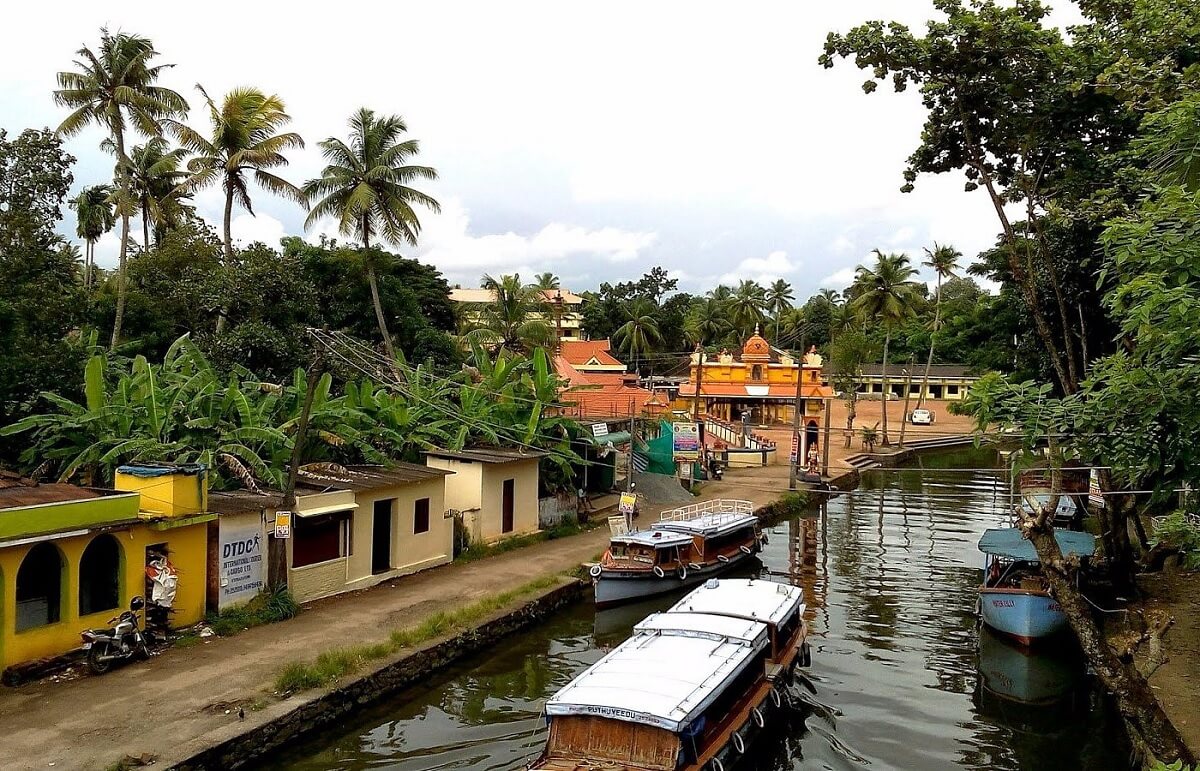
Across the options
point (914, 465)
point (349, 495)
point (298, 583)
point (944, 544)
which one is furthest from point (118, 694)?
point (914, 465)

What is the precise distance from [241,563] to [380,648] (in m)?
3.56

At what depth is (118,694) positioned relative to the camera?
1268 cm

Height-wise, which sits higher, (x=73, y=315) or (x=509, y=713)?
(x=73, y=315)

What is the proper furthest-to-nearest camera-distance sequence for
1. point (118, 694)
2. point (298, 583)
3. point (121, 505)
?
point (298, 583)
point (121, 505)
point (118, 694)

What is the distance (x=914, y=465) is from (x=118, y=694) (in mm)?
47059

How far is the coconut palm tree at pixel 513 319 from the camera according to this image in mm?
38688

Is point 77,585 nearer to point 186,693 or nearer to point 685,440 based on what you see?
point 186,693

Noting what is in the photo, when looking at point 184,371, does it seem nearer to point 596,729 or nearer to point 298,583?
point 298,583

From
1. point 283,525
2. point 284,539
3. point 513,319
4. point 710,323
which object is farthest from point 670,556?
point 710,323

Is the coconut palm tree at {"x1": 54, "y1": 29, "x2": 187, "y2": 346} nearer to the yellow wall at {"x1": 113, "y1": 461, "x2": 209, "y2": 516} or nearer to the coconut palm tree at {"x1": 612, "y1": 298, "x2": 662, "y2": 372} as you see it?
the yellow wall at {"x1": 113, "y1": 461, "x2": 209, "y2": 516}

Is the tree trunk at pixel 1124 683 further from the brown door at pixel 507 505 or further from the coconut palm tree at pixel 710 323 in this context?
the coconut palm tree at pixel 710 323

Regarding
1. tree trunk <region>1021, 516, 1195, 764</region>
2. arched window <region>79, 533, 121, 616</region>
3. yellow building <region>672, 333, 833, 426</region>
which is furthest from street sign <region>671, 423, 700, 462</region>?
yellow building <region>672, 333, 833, 426</region>

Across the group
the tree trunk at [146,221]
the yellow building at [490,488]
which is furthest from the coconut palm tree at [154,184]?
the yellow building at [490,488]

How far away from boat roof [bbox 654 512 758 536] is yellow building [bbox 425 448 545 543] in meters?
Result: 4.03
